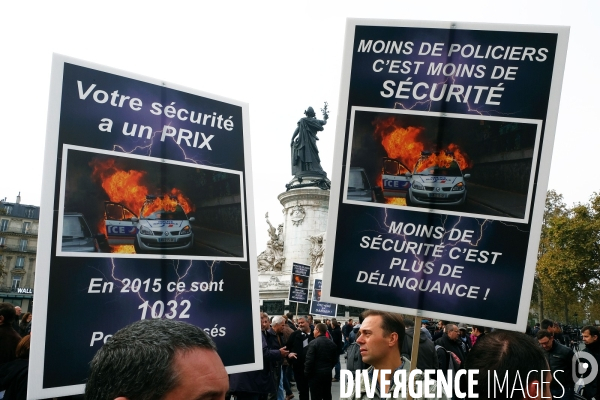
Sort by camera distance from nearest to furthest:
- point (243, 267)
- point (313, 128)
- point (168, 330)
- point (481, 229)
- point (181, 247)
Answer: point (168, 330), point (481, 229), point (181, 247), point (243, 267), point (313, 128)

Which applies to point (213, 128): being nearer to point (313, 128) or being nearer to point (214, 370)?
point (214, 370)

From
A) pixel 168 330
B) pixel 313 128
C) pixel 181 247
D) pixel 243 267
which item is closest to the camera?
pixel 168 330

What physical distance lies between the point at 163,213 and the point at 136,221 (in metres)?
0.20

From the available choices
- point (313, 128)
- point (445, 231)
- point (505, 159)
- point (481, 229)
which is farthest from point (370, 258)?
point (313, 128)

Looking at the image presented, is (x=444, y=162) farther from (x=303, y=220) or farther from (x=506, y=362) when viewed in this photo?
(x=303, y=220)

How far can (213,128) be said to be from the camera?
402 centimetres

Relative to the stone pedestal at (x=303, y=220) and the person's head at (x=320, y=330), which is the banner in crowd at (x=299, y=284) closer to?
the person's head at (x=320, y=330)

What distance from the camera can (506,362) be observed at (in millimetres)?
2186

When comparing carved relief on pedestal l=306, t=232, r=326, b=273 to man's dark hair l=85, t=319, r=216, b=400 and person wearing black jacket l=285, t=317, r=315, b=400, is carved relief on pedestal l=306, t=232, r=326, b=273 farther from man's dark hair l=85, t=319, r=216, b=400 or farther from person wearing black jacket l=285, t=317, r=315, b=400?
man's dark hair l=85, t=319, r=216, b=400

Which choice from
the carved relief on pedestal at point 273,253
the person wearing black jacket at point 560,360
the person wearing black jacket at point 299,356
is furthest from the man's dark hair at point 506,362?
the carved relief on pedestal at point 273,253

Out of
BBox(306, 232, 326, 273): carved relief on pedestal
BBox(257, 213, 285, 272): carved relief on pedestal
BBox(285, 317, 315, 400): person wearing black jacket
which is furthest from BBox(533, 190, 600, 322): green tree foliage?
BBox(285, 317, 315, 400): person wearing black jacket

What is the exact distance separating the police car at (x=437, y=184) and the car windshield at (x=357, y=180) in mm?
307

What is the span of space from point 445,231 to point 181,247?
5.75 ft

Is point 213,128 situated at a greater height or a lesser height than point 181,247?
greater
